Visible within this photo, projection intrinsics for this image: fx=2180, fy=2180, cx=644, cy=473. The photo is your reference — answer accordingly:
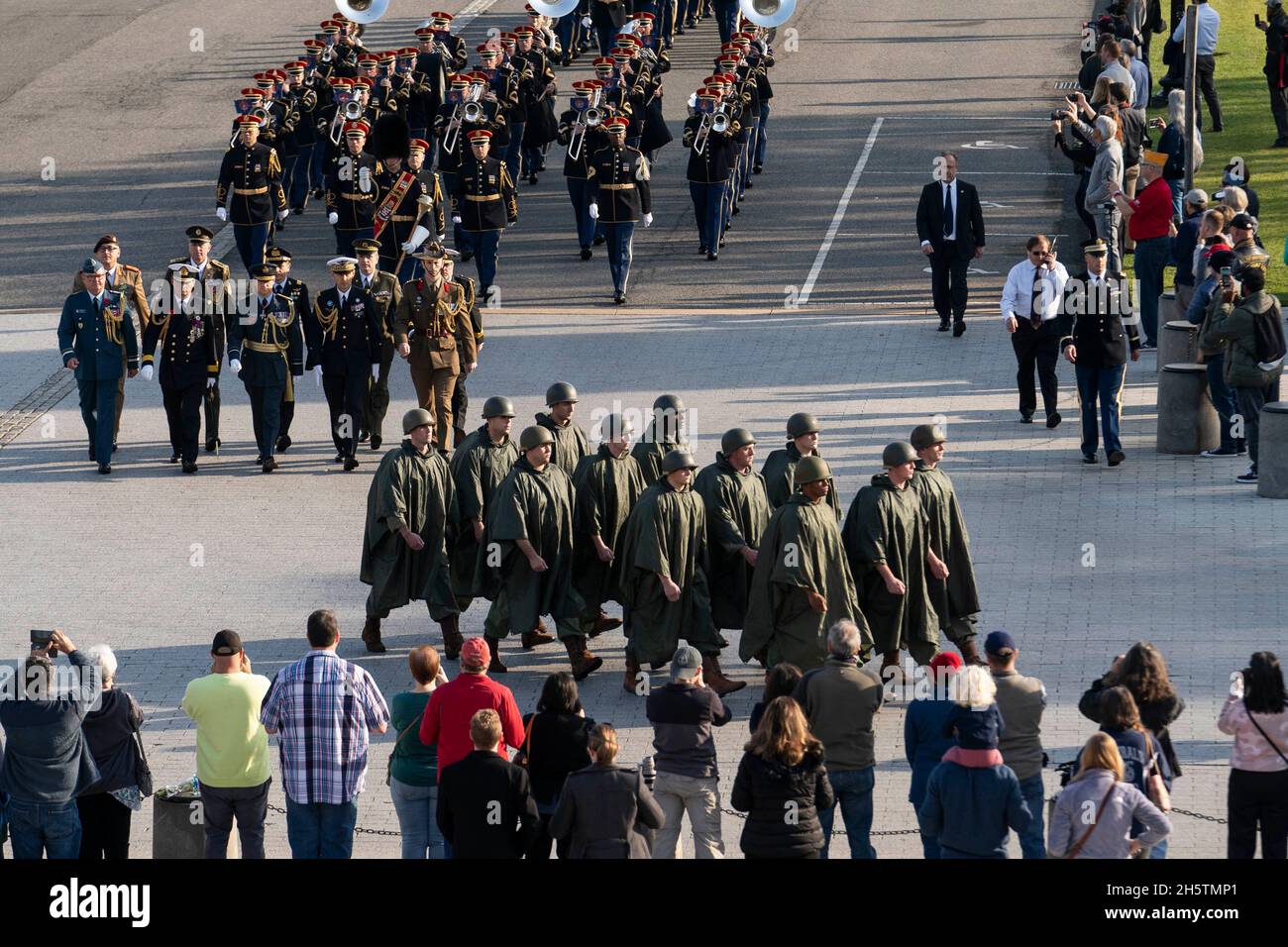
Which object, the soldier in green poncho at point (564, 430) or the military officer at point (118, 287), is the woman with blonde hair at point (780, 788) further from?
the military officer at point (118, 287)

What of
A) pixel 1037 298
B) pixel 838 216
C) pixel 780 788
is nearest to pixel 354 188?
pixel 838 216

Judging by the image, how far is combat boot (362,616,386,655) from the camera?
14508 millimetres

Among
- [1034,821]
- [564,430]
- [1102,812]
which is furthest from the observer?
[564,430]

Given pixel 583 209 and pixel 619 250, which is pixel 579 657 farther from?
pixel 583 209

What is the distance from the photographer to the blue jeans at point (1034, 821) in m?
9.72

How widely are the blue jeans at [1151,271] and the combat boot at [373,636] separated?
31.8 ft

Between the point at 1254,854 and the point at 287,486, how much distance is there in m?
9.85

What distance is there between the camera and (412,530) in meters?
14.4

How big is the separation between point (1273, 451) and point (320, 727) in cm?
900

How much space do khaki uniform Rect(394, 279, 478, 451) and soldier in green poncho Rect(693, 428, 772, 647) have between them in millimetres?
4934

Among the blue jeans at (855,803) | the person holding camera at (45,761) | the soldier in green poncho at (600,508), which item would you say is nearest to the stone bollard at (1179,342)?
the soldier in green poncho at (600,508)
